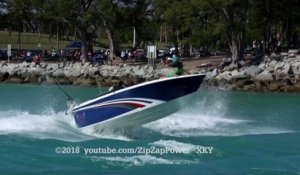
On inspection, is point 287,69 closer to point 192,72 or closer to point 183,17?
point 192,72

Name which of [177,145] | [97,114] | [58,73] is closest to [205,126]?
[97,114]

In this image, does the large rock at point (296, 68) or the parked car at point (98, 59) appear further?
the parked car at point (98, 59)

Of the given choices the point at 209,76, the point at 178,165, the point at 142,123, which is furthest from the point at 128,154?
the point at 209,76

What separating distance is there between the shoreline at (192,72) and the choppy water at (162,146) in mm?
16362

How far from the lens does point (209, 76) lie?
43188mm

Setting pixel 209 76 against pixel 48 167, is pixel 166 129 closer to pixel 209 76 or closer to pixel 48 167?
pixel 48 167

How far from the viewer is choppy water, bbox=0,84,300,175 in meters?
13.4

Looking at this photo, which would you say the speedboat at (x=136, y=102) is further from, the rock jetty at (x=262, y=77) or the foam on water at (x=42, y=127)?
the rock jetty at (x=262, y=77)

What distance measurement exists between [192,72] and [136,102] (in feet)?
77.6

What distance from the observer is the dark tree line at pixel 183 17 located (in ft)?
161

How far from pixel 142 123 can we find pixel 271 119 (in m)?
7.45

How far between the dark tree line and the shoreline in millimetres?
2597

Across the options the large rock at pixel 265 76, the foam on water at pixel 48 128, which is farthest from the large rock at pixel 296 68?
the foam on water at pixel 48 128

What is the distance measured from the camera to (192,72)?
40.2 meters
